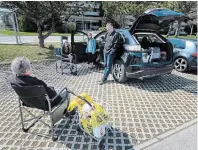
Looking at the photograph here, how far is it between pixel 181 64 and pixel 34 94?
6061 millimetres

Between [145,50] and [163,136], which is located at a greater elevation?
[145,50]

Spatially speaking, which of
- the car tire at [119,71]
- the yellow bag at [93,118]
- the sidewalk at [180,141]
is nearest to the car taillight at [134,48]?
the car tire at [119,71]

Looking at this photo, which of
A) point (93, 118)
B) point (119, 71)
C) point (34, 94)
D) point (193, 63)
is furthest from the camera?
point (193, 63)

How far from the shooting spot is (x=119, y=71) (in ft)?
17.4

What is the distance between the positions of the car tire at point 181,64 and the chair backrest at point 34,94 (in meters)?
5.82

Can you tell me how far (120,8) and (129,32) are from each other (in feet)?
86.5

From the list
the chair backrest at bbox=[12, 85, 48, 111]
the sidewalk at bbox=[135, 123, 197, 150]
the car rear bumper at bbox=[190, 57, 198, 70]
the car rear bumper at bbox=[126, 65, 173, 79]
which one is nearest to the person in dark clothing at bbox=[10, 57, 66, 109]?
the chair backrest at bbox=[12, 85, 48, 111]

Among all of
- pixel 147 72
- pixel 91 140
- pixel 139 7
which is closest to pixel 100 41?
pixel 147 72

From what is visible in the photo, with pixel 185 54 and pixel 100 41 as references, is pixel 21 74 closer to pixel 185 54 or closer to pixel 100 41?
pixel 100 41

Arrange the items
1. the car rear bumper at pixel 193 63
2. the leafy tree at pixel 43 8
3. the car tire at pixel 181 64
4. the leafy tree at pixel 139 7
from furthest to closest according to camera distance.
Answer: the leafy tree at pixel 139 7
the leafy tree at pixel 43 8
the car tire at pixel 181 64
the car rear bumper at pixel 193 63

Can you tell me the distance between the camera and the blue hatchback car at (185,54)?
258 inches

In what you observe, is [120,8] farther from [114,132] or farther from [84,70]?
[114,132]

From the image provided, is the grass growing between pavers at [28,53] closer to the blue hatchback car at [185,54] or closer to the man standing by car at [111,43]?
the man standing by car at [111,43]

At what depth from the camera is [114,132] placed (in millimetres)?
3072
